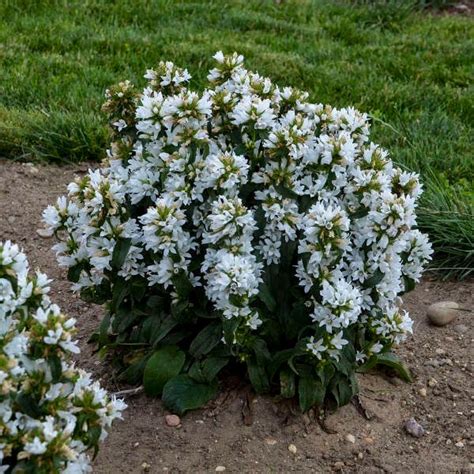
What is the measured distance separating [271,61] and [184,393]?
Result: 392 centimetres

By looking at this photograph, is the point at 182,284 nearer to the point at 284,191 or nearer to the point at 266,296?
the point at 266,296

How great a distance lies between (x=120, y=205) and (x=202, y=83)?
3238mm

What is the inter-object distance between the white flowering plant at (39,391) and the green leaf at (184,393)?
2.68 feet

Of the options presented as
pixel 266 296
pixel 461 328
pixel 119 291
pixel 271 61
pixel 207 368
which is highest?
pixel 266 296

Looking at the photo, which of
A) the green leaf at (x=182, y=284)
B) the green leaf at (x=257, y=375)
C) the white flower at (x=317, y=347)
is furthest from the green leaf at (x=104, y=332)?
the white flower at (x=317, y=347)

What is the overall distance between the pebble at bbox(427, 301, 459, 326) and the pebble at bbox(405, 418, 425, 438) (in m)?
0.70

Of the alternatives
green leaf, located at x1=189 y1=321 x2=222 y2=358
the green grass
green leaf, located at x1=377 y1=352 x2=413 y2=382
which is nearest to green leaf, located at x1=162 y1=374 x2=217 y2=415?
green leaf, located at x1=189 y1=321 x2=222 y2=358

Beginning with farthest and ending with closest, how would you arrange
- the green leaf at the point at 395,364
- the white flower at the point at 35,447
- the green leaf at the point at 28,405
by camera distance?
1. the green leaf at the point at 395,364
2. the green leaf at the point at 28,405
3. the white flower at the point at 35,447

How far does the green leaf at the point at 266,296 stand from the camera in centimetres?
320

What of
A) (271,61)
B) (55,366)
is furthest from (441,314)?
(271,61)

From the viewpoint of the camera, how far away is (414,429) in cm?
344

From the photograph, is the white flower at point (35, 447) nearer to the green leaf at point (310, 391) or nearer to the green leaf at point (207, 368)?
the green leaf at point (207, 368)

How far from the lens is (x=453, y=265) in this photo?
4.50 m

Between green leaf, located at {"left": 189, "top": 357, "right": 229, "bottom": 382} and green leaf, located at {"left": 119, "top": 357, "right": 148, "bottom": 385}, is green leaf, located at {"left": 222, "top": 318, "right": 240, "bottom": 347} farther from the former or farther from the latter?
green leaf, located at {"left": 119, "top": 357, "right": 148, "bottom": 385}
